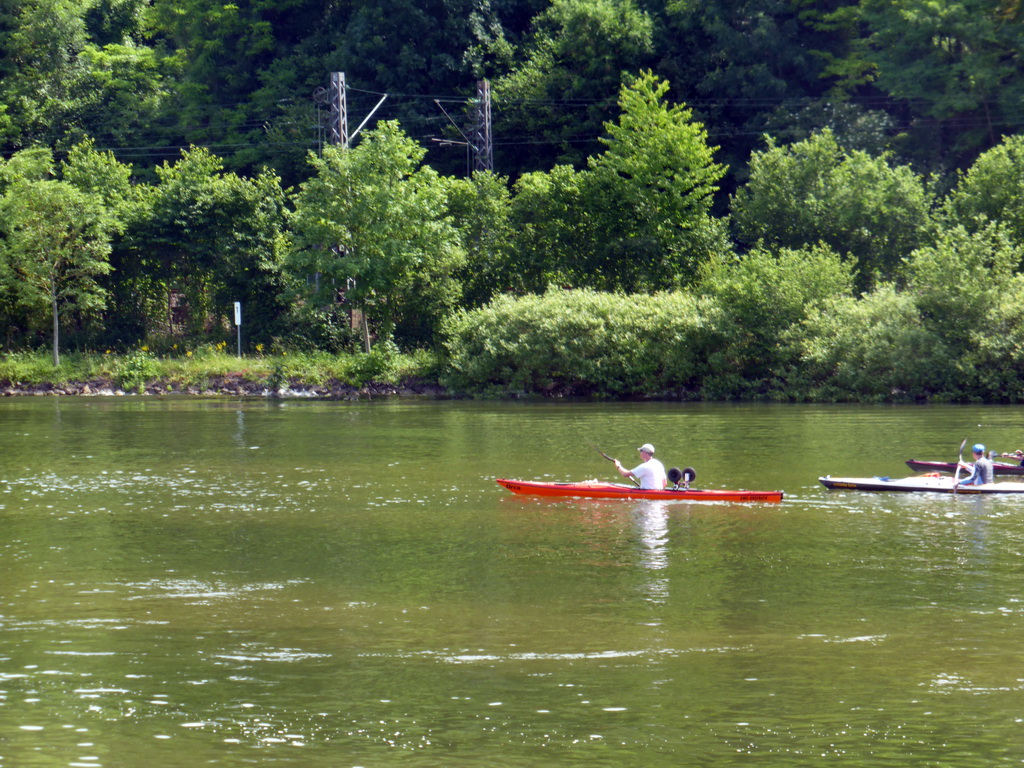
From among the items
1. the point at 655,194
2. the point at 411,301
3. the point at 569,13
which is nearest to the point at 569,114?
the point at 569,13

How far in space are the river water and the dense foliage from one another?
22393mm

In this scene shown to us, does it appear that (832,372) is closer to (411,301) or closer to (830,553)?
(411,301)

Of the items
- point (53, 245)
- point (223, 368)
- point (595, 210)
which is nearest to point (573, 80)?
point (595, 210)

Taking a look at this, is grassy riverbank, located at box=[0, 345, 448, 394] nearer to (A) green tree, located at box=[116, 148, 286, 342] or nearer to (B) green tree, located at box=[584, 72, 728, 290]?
(A) green tree, located at box=[116, 148, 286, 342]

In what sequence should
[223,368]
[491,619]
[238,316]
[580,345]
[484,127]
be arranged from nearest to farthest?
[491,619], [580,345], [238,316], [223,368], [484,127]

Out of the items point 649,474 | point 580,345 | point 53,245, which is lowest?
point 649,474

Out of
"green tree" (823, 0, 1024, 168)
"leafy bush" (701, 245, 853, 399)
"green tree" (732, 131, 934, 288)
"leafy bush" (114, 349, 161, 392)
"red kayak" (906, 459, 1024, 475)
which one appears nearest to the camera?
"red kayak" (906, 459, 1024, 475)

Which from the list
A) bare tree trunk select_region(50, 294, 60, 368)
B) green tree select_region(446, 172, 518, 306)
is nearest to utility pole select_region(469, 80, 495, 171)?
green tree select_region(446, 172, 518, 306)

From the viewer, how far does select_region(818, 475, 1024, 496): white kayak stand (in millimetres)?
26297

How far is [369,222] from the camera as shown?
56688mm

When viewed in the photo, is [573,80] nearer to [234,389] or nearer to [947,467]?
[234,389]

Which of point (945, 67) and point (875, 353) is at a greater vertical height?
point (945, 67)

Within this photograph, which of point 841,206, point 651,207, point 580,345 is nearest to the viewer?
point 580,345

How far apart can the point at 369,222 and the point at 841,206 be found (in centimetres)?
2198
